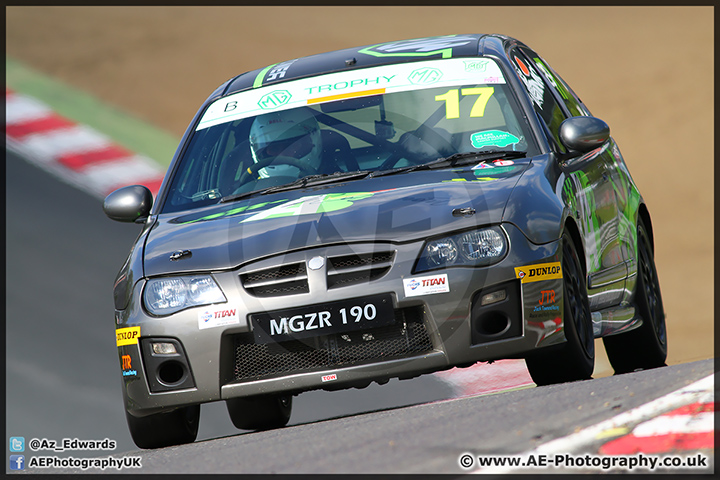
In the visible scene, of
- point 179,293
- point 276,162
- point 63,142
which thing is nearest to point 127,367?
point 179,293

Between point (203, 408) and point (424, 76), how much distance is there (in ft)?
11.5

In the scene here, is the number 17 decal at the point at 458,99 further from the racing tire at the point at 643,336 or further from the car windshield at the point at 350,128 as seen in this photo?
the racing tire at the point at 643,336

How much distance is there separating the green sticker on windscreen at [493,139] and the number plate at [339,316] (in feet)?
4.10

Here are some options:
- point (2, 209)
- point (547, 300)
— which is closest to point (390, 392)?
point (547, 300)

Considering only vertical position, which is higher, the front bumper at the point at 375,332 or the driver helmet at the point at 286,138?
the driver helmet at the point at 286,138

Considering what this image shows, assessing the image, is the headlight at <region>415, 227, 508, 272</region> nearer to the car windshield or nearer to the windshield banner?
the car windshield

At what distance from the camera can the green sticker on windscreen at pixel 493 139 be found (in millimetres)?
5562

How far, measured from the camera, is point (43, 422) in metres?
8.26

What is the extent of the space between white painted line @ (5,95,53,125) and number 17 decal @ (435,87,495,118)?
8.70 meters

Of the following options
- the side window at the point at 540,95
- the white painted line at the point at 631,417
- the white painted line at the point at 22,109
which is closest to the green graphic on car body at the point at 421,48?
the side window at the point at 540,95

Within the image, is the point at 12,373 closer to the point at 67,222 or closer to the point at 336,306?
the point at 67,222

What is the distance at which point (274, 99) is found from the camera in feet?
20.3

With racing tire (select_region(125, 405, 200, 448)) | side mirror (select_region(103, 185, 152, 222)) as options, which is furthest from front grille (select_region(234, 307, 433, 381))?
side mirror (select_region(103, 185, 152, 222))

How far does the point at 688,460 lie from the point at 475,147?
104 inches
